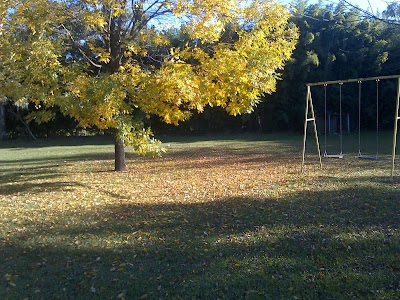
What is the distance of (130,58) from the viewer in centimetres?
1270

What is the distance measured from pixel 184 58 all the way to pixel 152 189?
3243 mm

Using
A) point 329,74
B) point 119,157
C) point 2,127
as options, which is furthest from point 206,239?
point 2,127

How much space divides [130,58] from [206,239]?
25.0 feet

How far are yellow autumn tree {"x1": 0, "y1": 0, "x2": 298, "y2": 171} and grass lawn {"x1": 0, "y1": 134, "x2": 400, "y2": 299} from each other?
199cm

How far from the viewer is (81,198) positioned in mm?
10250

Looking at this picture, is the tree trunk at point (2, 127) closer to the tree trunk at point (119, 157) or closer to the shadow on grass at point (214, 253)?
the tree trunk at point (119, 157)

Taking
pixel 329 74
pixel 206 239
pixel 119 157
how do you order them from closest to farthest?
1. pixel 206 239
2. pixel 119 157
3. pixel 329 74

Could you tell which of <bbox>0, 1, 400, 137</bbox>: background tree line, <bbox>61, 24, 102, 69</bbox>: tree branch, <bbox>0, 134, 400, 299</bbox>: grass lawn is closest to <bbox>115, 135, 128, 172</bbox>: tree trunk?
<bbox>0, 134, 400, 299</bbox>: grass lawn

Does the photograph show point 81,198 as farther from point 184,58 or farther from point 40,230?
point 184,58

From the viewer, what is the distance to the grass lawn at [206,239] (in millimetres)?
4711

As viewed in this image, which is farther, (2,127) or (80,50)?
(2,127)

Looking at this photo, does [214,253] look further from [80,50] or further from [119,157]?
[119,157]

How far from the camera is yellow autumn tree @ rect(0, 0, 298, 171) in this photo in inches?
404

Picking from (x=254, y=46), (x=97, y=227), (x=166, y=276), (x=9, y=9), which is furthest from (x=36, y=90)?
(x=166, y=276)
